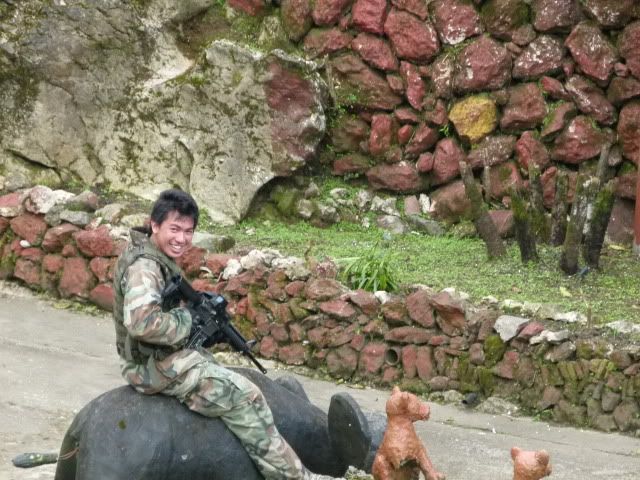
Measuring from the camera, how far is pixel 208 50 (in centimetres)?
1055

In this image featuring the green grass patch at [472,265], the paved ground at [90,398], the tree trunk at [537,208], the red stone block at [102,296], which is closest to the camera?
the paved ground at [90,398]

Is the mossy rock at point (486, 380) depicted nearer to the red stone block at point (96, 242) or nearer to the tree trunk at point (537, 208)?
the tree trunk at point (537, 208)

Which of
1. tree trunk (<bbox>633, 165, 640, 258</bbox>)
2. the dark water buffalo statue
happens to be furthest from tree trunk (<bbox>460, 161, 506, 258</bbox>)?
the dark water buffalo statue

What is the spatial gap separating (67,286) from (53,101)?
181cm

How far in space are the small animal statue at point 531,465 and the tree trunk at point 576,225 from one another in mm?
3920

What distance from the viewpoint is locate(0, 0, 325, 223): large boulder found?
413 inches

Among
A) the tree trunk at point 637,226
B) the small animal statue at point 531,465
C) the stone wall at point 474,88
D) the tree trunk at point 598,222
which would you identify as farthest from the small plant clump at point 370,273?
the small animal statue at point 531,465

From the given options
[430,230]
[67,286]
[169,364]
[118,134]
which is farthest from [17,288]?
[169,364]

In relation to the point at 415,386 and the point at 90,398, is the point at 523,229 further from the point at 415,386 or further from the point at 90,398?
the point at 90,398

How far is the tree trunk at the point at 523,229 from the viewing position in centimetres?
903

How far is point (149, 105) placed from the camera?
1075 centimetres

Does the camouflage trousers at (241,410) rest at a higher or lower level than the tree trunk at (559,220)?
lower

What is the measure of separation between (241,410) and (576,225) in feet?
13.7

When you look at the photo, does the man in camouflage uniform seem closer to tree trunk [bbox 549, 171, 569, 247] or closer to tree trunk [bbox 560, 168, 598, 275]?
tree trunk [bbox 560, 168, 598, 275]
